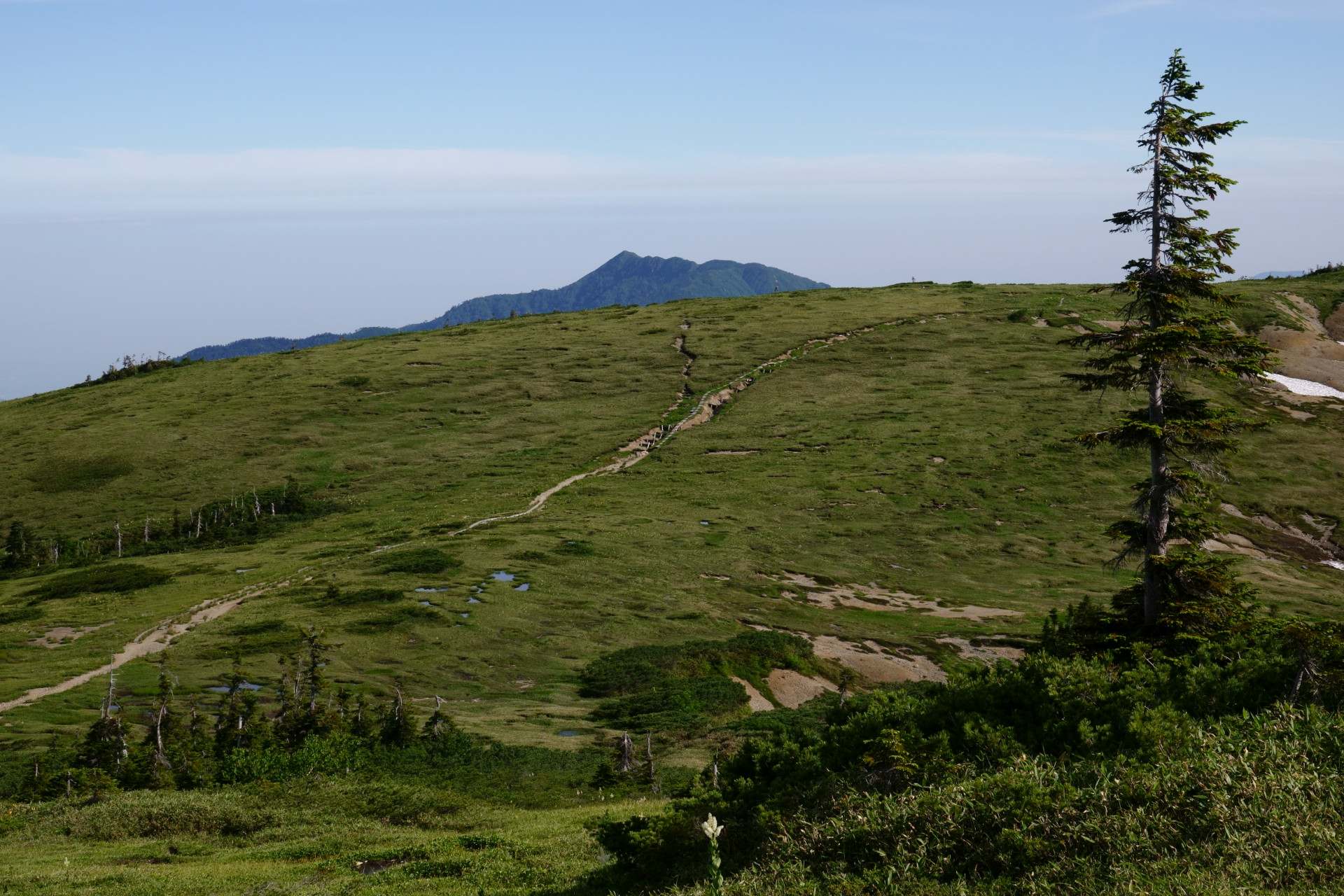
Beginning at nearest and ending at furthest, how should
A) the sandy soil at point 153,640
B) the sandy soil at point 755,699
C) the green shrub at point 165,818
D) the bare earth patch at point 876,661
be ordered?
the green shrub at point 165,818 < the sandy soil at point 153,640 < the sandy soil at point 755,699 < the bare earth patch at point 876,661

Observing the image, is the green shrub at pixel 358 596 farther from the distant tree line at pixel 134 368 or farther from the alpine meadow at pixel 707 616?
the distant tree line at pixel 134 368

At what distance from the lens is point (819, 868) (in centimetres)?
1130

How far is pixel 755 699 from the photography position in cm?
3756

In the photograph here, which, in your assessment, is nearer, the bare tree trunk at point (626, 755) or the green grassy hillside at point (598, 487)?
the bare tree trunk at point (626, 755)

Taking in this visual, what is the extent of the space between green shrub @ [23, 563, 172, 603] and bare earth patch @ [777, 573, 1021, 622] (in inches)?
1522

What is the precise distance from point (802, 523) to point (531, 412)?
151ft

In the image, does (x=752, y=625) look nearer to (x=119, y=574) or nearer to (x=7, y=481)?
(x=119, y=574)

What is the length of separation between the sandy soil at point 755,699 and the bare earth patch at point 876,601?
16893 mm

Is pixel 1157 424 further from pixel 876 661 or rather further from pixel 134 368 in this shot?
pixel 134 368

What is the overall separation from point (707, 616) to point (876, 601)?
13398mm

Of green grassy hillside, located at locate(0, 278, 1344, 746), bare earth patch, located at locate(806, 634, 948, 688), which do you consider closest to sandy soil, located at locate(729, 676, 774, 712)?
bare earth patch, located at locate(806, 634, 948, 688)

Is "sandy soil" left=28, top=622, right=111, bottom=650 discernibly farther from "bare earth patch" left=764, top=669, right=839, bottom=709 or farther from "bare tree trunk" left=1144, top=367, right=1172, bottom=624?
"bare tree trunk" left=1144, top=367, right=1172, bottom=624

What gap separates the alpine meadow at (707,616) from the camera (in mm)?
11867

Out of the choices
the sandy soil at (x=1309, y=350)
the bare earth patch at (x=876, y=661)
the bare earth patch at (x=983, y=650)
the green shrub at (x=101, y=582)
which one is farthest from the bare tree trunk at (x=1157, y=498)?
the sandy soil at (x=1309, y=350)
